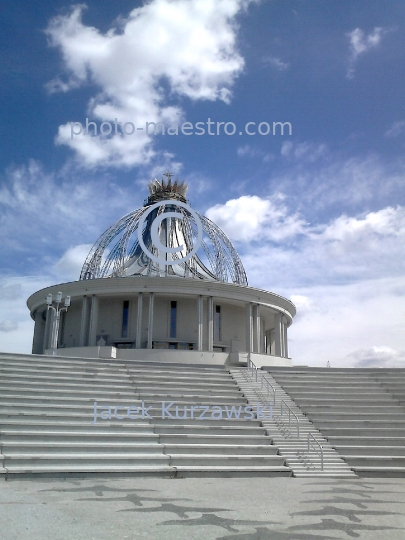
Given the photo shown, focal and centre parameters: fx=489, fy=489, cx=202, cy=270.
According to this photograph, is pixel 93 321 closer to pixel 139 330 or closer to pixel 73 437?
pixel 139 330

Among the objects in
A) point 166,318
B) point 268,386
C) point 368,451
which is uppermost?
point 166,318

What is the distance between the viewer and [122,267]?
32812mm

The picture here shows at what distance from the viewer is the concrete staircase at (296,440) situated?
48.0 ft

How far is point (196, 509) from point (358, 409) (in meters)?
12.2

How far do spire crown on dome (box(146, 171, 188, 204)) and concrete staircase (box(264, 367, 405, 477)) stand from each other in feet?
55.3

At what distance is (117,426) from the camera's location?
1582 centimetres

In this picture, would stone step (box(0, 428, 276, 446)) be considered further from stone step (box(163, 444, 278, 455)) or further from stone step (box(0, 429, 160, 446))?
stone step (box(163, 444, 278, 455))

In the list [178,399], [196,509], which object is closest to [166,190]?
[178,399]

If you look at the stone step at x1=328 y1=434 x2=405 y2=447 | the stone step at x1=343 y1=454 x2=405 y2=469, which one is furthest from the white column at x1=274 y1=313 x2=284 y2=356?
the stone step at x1=343 y1=454 x2=405 y2=469

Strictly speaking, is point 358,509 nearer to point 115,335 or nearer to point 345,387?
point 345,387

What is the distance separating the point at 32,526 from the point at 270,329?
31559mm

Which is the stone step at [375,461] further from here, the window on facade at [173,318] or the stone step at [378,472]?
the window on facade at [173,318]

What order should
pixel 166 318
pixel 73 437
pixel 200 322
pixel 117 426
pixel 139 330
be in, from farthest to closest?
pixel 166 318 < pixel 200 322 < pixel 139 330 < pixel 117 426 < pixel 73 437

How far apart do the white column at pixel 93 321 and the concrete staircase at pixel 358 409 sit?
11.2 m
